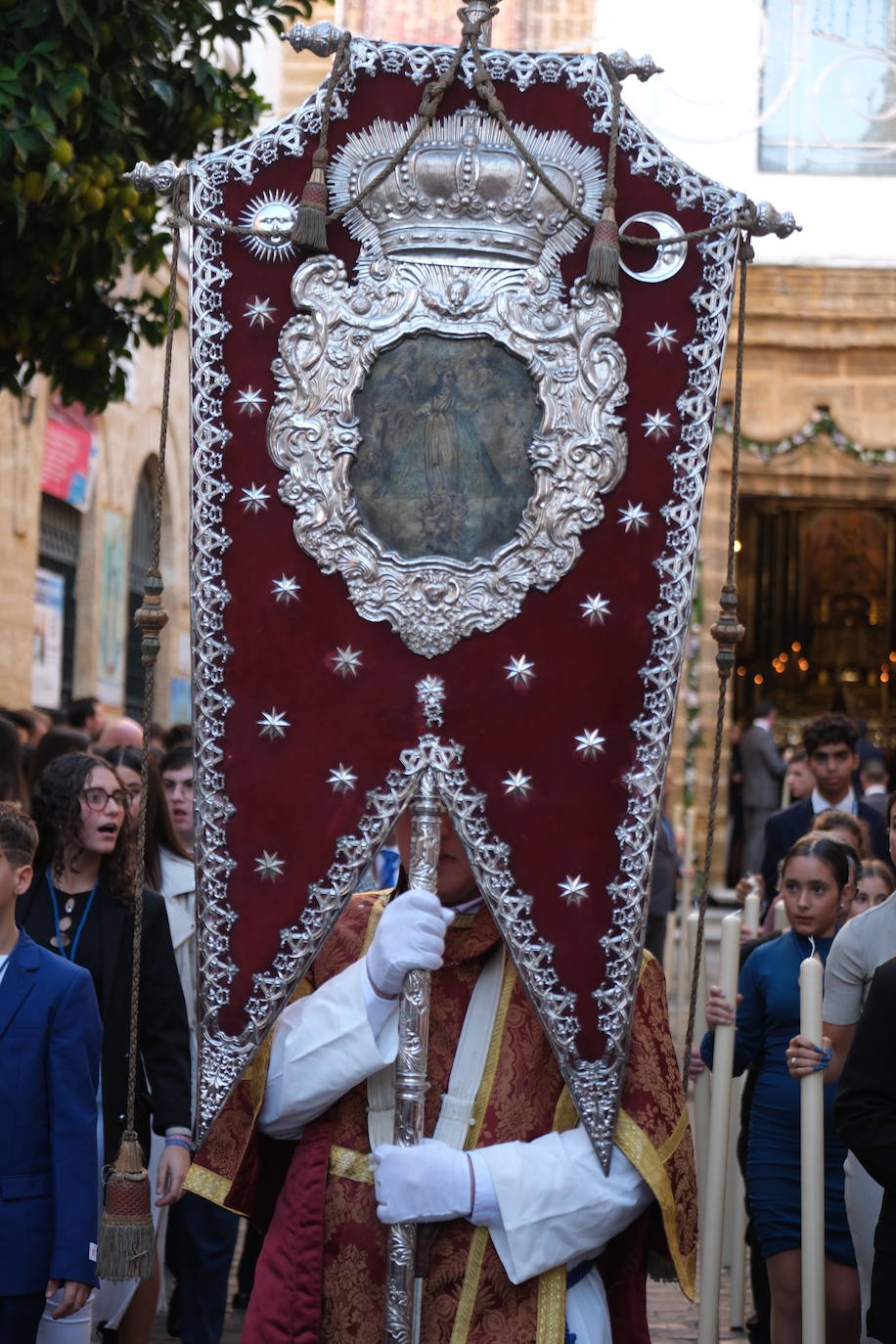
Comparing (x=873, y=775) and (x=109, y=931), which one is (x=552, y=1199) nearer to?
(x=109, y=931)

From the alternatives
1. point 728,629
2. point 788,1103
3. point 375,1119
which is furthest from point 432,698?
point 788,1103

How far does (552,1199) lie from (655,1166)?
0.63ft

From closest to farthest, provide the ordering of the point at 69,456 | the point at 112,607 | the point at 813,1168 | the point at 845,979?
the point at 813,1168
the point at 845,979
the point at 69,456
the point at 112,607

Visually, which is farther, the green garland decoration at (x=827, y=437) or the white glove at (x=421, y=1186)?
the green garland decoration at (x=827, y=437)

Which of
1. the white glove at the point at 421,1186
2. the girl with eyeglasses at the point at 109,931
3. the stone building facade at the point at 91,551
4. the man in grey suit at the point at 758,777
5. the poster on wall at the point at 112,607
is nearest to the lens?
the white glove at the point at 421,1186

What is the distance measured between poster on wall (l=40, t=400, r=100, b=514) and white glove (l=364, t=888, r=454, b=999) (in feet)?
37.3

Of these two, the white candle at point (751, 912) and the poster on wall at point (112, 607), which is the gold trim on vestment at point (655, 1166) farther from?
the poster on wall at point (112, 607)

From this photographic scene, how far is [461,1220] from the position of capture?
349 cm

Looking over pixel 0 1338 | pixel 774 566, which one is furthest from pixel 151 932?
pixel 774 566

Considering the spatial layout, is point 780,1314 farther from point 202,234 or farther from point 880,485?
point 880,485

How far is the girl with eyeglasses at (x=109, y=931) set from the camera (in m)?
5.09

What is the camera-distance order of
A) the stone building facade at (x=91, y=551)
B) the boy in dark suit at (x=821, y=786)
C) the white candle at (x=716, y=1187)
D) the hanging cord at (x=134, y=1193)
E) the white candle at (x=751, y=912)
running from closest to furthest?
the hanging cord at (x=134, y=1193) < the white candle at (x=716, y=1187) < the white candle at (x=751, y=912) < the boy in dark suit at (x=821, y=786) < the stone building facade at (x=91, y=551)

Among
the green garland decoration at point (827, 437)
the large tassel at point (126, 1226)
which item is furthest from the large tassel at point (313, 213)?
the green garland decoration at point (827, 437)

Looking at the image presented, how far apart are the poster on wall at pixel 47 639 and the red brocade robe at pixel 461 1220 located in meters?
11.2
